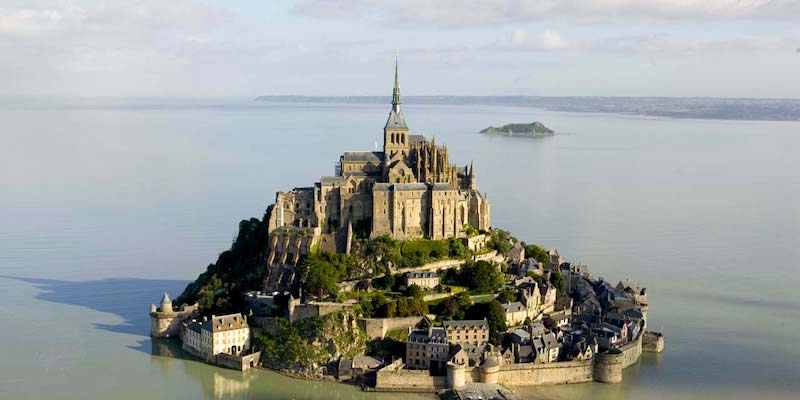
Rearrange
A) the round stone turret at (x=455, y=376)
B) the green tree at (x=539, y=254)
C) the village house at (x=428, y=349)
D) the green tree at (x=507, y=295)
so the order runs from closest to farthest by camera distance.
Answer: the round stone turret at (x=455, y=376) < the village house at (x=428, y=349) < the green tree at (x=507, y=295) < the green tree at (x=539, y=254)

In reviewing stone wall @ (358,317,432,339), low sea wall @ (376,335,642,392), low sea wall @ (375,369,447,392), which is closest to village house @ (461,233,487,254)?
stone wall @ (358,317,432,339)

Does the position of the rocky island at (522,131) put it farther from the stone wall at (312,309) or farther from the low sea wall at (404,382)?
the low sea wall at (404,382)

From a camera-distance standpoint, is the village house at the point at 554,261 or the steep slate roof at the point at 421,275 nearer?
the steep slate roof at the point at 421,275

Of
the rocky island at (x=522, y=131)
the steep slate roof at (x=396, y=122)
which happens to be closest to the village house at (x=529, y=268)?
the steep slate roof at (x=396, y=122)

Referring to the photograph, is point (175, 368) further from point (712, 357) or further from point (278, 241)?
point (712, 357)

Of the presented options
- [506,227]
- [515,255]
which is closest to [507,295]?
[515,255]

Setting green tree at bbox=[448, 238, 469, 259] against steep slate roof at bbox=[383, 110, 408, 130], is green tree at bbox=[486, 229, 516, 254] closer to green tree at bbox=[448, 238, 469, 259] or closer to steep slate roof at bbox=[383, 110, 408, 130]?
green tree at bbox=[448, 238, 469, 259]
